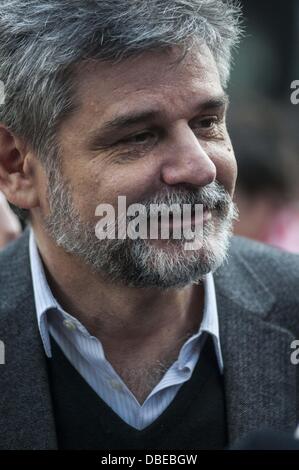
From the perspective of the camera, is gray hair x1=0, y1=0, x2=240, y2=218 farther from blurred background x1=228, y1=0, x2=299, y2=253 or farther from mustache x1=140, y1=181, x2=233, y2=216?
blurred background x1=228, y1=0, x2=299, y2=253

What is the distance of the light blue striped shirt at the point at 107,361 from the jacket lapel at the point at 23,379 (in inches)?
1.4

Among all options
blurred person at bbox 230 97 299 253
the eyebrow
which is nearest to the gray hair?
the eyebrow

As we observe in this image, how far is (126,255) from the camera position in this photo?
89.4 inches

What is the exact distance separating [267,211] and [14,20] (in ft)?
6.01

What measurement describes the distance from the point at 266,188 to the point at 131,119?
178cm

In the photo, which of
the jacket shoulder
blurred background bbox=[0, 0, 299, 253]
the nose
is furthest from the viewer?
blurred background bbox=[0, 0, 299, 253]

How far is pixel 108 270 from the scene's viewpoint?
2.30 meters

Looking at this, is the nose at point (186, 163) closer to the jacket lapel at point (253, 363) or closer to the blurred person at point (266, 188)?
the jacket lapel at point (253, 363)

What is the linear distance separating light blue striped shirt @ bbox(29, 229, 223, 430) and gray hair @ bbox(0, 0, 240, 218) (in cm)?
43

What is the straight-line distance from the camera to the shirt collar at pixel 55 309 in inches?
92.9

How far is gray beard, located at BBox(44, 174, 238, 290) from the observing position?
222 cm

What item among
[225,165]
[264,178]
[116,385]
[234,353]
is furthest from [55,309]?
[264,178]

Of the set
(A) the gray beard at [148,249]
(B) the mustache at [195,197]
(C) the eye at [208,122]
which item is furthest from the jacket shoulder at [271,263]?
(C) the eye at [208,122]

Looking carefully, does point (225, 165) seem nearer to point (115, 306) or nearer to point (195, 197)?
point (195, 197)
